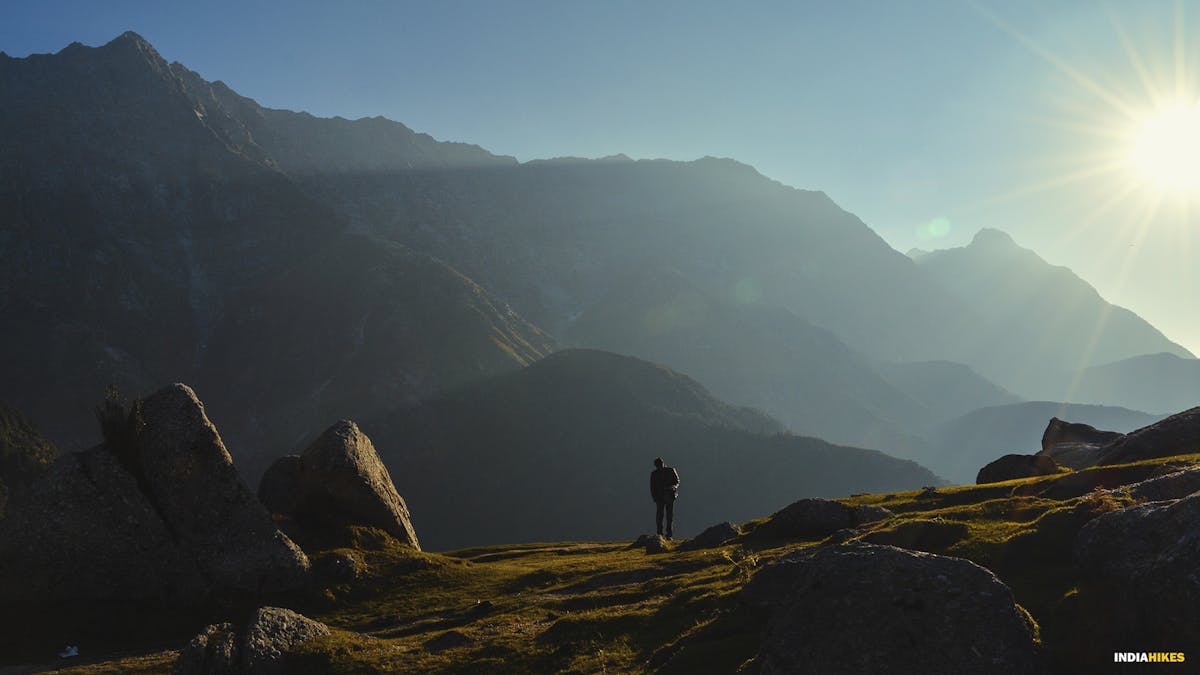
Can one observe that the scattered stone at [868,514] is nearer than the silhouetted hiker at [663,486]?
Yes

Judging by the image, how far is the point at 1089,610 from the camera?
12.8m

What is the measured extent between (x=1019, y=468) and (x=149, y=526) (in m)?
52.9

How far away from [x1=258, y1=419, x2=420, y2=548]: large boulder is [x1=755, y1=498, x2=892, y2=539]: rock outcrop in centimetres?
2131

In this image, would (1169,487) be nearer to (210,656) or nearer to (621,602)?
(621,602)

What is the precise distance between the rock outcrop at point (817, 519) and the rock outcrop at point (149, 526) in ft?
79.2

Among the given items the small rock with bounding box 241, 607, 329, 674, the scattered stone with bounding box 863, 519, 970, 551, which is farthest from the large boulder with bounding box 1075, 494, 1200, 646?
the small rock with bounding box 241, 607, 329, 674

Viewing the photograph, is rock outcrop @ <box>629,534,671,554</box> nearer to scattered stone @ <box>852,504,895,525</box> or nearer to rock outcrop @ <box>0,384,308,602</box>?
scattered stone @ <box>852,504,895,525</box>

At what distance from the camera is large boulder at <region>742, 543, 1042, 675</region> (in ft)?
38.5

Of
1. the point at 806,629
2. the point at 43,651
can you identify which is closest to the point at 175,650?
the point at 43,651

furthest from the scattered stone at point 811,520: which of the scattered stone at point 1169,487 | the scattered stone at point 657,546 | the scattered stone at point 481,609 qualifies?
the scattered stone at point 1169,487

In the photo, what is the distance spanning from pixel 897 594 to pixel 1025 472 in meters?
41.6

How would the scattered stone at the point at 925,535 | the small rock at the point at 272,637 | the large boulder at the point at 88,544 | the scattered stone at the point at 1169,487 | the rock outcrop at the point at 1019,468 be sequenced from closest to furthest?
the small rock at the point at 272,637 → the scattered stone at the point at 1169,487 → the scattered stone at the point at 925,535 → the large boulder at the point at 88,544 → the rock outcrop at the point at 1019,468

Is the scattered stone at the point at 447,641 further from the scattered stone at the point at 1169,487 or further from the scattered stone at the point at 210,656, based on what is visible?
the scattered stone at the point at 1169,487

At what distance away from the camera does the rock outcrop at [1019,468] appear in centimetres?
4481
